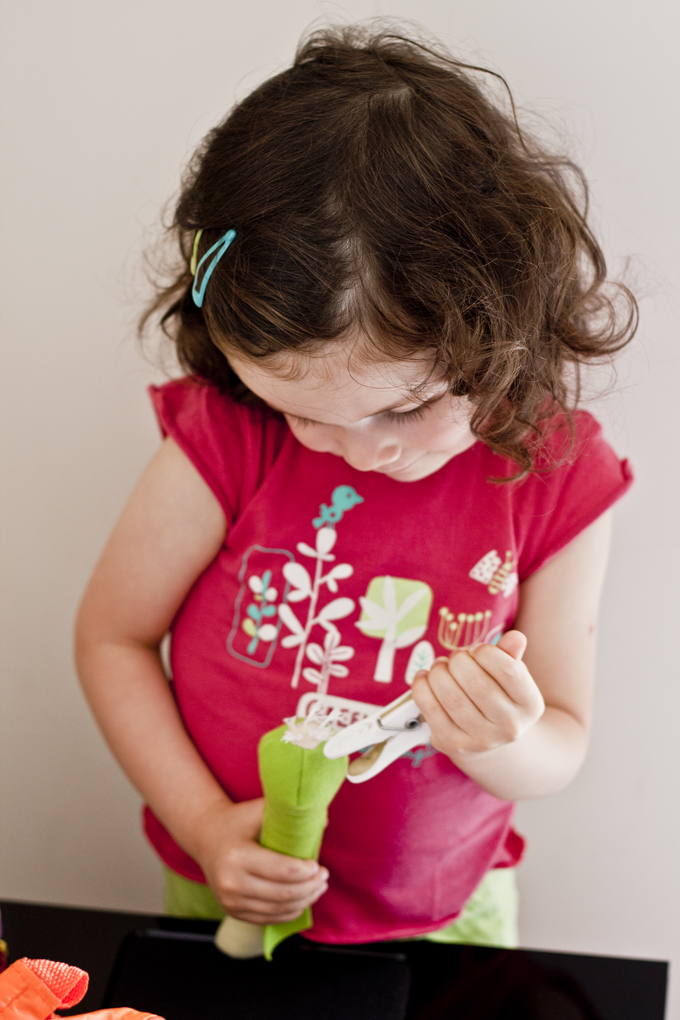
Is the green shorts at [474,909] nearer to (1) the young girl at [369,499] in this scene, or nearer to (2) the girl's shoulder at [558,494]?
(1) the young girl at [369,499]

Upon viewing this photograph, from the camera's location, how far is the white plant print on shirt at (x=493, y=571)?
630mm

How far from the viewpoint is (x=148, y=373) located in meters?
0.78

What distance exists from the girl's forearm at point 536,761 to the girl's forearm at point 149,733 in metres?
0.21

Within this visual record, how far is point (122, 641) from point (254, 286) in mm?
355

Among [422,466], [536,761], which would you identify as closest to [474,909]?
[536,761]

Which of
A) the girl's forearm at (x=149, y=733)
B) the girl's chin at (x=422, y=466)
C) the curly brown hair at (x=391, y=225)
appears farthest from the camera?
the girl's forearm at (x=149, y=733)

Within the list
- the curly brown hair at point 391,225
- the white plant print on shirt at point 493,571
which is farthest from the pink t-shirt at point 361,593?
the curly brown hair at point 391,225

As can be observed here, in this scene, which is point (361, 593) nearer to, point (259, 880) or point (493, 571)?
point (493, 571)

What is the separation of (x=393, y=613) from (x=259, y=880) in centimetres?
21

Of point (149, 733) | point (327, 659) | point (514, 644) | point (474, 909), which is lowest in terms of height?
point (474, 909)

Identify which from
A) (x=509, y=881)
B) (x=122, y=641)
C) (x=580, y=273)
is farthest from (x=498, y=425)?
(x=509, y=881)

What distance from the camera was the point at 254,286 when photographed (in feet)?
1.57

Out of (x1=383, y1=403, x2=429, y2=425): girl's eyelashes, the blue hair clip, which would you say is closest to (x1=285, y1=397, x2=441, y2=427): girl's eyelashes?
(x1=383, y1=403, x2=429, y2=425): girl's eyelashes

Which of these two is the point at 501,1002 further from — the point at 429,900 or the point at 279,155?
→ the point at 279,155
